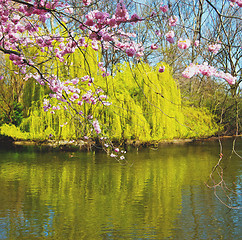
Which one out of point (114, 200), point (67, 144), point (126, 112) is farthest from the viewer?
point (126, 112)

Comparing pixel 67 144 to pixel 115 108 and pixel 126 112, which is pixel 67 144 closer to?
pixel 115 108

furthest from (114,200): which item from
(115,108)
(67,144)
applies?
(115,108)

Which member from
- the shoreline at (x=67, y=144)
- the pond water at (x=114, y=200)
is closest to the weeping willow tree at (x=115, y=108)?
the shoreline at (x=67, y=144)

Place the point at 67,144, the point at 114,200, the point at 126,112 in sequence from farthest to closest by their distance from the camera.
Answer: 1. the point at 126,112
2. the point at 67,144
3. the point at 114,200

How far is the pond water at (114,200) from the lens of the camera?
3855mm

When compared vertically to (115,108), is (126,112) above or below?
below

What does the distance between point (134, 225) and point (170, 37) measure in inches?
89.6

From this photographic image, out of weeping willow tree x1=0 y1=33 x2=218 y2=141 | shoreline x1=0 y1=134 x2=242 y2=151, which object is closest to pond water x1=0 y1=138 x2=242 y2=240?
weeping willow tree x1=0 y1=33 x2=218 y2=141

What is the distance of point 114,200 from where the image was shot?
5094 millimetres

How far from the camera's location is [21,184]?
602 cm

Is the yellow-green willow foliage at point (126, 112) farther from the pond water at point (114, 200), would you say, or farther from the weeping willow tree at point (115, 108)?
the pond water at point (114, 200)

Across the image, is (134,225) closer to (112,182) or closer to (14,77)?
(112,182)

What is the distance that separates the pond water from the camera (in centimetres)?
386

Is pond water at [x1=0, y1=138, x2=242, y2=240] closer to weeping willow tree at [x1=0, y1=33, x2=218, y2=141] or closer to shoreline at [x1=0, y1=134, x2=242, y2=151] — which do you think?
weeping willow tree at [x1=0, y1=33, x2=218, y2=141]
